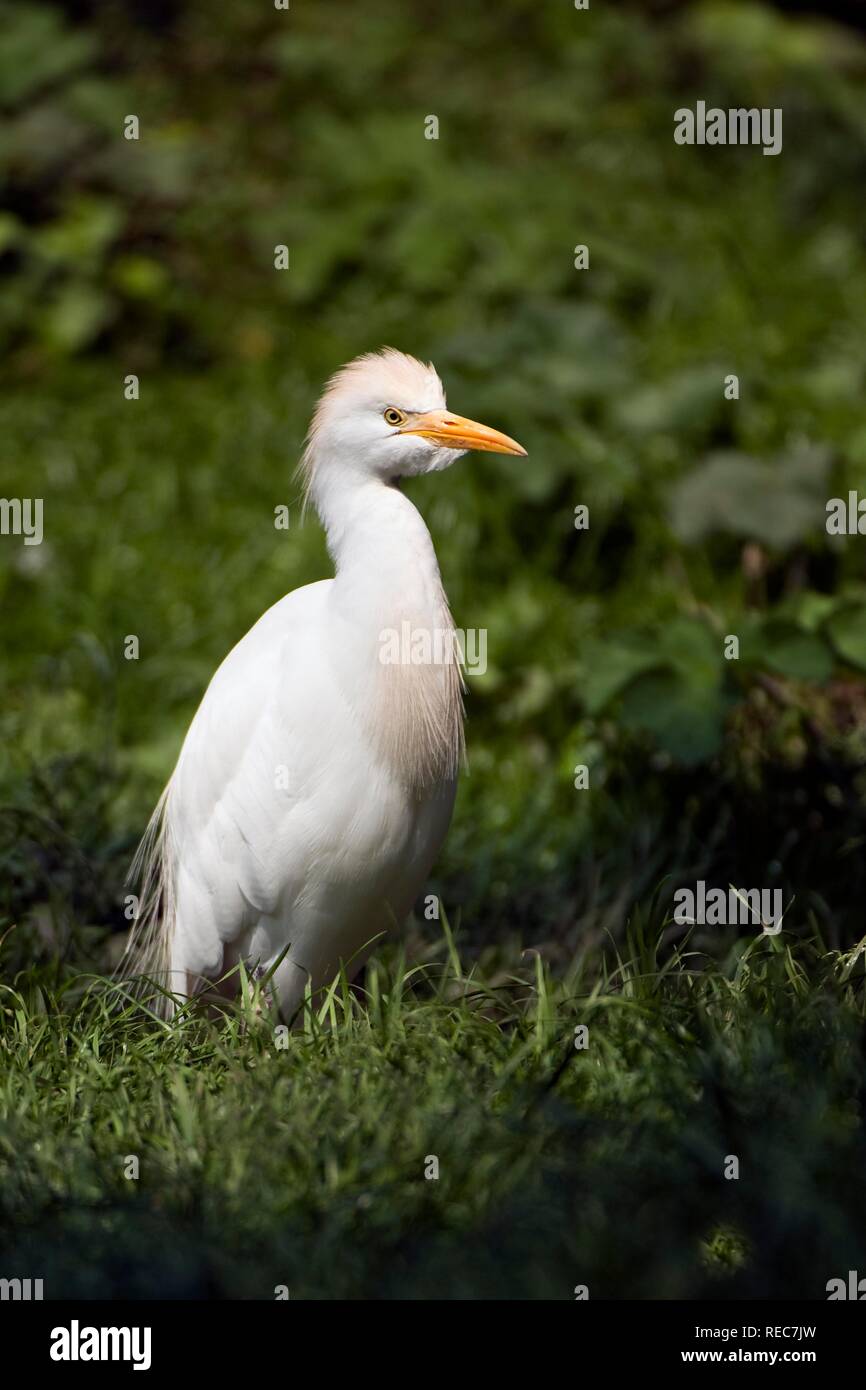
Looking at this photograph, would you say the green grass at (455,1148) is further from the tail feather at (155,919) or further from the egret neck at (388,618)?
the egret neck at (388,618)

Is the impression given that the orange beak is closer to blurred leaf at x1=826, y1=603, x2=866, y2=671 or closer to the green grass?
the green grass

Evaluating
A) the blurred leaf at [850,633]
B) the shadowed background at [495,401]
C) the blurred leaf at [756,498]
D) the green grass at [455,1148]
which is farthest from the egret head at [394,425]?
the blurred leaf at [756,498]

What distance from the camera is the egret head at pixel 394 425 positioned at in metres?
3.61

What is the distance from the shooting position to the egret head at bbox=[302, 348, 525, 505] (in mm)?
3605

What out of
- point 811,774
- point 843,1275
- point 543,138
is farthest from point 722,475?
point 543,138

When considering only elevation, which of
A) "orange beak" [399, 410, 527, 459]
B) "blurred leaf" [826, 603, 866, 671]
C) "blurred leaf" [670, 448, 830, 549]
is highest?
"blurred leaf" [670, 448, 830, 549]

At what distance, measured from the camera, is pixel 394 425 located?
3.62m

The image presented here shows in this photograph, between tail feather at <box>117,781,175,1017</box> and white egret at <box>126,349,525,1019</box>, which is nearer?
white egret at <box>126,349,525,1019</box>

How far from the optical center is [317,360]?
788cm

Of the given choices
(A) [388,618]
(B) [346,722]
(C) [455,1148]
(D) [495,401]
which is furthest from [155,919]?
(D) [495,401]

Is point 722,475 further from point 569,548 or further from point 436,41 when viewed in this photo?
point 436,41

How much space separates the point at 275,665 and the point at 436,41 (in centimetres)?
731

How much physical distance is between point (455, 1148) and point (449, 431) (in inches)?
56.6

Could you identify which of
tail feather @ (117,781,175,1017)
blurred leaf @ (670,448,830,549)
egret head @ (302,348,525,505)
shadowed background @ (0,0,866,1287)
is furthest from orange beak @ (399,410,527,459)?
blurred leaf @ (670,448,830,549)
